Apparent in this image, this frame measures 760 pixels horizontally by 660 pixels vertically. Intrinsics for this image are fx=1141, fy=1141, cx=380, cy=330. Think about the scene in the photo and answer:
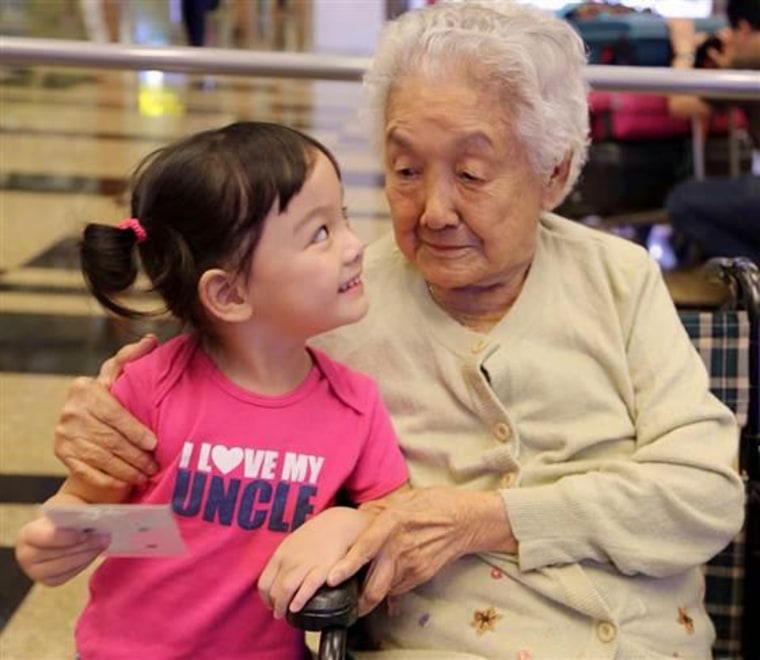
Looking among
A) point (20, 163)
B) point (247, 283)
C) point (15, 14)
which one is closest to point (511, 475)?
point (247, 283)

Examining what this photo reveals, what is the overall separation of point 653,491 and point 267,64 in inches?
53.3

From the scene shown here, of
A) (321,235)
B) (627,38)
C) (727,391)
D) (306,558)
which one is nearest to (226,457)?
(306,558)

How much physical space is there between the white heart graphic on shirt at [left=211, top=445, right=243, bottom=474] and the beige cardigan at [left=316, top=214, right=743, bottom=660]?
0.31 meters

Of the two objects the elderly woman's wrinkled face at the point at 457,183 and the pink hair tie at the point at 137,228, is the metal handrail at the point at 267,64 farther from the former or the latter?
the pink hair tie at the point at 137,228

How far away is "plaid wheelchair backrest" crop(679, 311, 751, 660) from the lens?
6.12 feet

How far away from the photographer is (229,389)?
1.39 metres

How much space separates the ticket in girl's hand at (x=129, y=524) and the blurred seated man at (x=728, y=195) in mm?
3170

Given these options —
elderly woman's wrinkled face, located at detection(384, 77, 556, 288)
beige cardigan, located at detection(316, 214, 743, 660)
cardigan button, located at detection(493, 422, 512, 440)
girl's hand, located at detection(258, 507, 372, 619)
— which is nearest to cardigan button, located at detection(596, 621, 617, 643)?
beige cardigan, located at detection(316, 214, 743, 660)

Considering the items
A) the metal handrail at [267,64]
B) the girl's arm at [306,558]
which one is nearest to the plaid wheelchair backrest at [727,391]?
the metal handrail at [267,64]

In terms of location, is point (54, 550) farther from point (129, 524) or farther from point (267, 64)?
point (267, 64)

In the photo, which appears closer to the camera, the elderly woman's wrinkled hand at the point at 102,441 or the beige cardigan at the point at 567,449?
the elderly woman's wrinkled hand at the point at 102,441

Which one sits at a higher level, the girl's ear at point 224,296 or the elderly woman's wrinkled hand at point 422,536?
the girl's ear at point 224,296

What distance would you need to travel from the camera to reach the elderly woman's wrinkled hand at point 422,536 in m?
1.35

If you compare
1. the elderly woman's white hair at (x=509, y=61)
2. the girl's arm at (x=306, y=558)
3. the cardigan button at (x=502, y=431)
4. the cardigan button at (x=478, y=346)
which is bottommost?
the girl's arm at (x=306, y=558)
